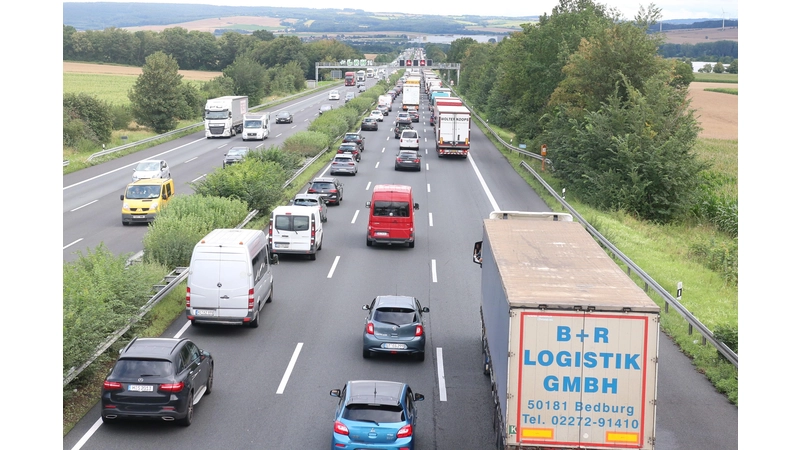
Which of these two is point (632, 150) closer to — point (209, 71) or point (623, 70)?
point (623, 70)

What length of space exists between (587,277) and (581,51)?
127 feet

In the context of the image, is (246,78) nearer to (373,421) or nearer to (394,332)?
(394,332)

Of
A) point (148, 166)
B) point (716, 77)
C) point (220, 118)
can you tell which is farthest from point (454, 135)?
point (716, 77)

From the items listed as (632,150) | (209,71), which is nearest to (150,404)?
(632,150)

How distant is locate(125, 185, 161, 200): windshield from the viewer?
113 feet

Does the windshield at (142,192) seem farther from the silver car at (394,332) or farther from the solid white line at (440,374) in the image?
the solid white line at (440,374)

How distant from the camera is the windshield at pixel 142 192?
3447 centimetres

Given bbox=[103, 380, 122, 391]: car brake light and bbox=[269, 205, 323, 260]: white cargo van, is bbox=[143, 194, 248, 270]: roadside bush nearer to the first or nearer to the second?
bbox=[269, 205, 323, 260]: white cargo van

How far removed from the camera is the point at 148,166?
42.1 m

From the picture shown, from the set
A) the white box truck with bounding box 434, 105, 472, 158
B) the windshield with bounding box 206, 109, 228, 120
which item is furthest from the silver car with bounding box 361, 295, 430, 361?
the windshield with bounding box 206, 109, 228, 120

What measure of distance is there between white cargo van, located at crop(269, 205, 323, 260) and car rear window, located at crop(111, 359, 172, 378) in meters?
14.1

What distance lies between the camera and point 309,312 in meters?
22.4

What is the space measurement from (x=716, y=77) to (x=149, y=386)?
150m

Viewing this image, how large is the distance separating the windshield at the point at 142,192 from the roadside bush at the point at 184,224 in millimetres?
4804
